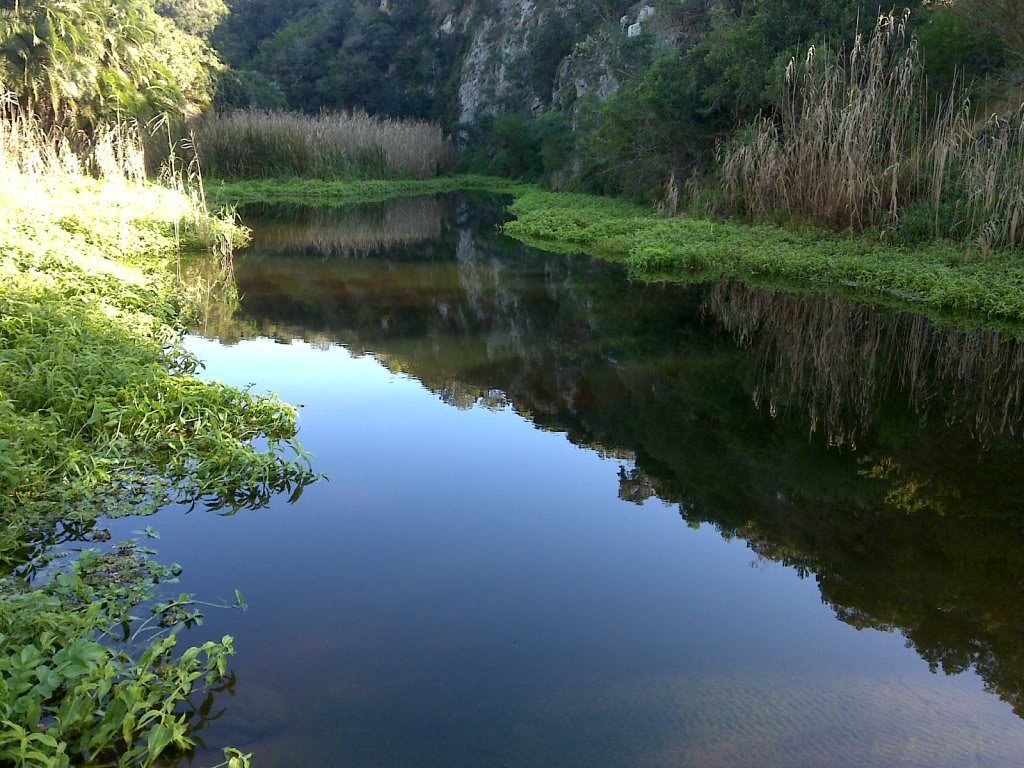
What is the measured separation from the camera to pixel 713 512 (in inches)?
183

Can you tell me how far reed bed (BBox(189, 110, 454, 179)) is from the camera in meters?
26.4

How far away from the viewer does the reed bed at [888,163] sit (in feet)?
33.1

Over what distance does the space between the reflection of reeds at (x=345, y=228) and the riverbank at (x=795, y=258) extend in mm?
2173

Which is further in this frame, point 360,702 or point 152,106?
point 152,106

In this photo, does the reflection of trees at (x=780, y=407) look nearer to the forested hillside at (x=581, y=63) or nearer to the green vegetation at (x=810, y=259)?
the green vegetation at (x=810, y=259)

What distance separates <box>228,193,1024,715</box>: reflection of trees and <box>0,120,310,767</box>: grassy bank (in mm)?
1799

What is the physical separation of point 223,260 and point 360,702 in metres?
10.7

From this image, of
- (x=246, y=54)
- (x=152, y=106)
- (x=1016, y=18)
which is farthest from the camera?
(x=246, y=54)

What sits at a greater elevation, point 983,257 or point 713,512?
point 983,257

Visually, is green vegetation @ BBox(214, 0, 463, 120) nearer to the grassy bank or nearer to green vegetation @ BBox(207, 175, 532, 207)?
green vegetation @ BBox(207, 175, 532, 207)

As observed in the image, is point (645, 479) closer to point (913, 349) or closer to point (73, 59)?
point (913, 349)

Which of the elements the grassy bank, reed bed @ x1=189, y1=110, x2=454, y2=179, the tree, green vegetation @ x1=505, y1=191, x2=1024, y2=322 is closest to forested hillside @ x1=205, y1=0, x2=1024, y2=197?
the tree

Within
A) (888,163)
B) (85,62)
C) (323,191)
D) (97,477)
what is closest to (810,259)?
(888,163)

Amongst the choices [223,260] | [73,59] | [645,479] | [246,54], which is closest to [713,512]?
[645,479]
